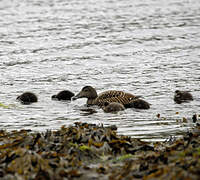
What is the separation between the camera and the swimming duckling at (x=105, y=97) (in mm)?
11977

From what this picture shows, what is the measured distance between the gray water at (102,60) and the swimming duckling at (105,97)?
0.98 ft

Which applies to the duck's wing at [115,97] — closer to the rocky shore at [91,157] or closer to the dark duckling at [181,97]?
the dark duckling at [181,97]

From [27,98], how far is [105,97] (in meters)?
1.93

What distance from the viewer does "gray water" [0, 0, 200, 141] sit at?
1065 centimetres

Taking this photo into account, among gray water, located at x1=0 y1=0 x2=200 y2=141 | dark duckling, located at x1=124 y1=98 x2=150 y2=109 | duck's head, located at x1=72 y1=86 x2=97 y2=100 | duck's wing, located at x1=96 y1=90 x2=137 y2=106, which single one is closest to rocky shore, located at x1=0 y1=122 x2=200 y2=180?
gray water, located at x1=0 y1=0 x2=200 y2=141

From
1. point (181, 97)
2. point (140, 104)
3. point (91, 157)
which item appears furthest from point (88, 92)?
point (91, 157)

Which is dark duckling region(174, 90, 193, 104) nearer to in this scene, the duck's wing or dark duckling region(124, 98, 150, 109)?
dark duckling region(124, 98, 150, 109)

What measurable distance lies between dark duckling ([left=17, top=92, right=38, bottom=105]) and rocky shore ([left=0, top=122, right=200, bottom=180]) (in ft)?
13.6

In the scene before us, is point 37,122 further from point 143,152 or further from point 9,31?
point 9,31

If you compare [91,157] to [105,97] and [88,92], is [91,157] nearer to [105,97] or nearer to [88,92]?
[105,97]

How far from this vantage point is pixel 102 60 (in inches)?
681

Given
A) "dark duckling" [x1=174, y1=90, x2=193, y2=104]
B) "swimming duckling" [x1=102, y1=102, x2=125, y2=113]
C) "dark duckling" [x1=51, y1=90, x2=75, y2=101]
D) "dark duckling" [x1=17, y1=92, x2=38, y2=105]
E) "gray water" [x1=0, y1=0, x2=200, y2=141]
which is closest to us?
"gray water" [x1=0, y1=0, x2=200, y2=141]

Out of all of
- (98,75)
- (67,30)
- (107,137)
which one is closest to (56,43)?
(67,30)

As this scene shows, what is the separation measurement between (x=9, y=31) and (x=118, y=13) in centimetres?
731
